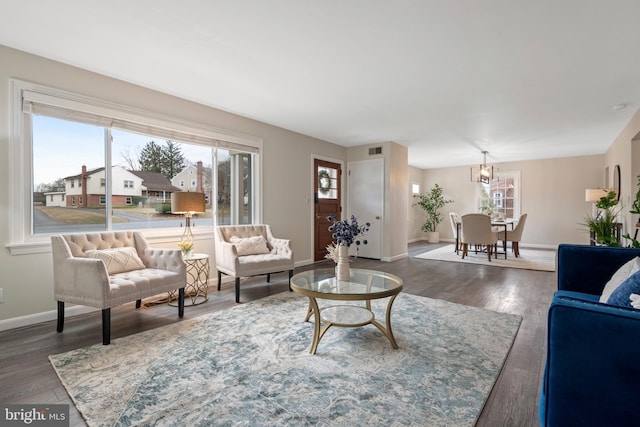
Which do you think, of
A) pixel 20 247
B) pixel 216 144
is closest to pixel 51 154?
pixel 20 247

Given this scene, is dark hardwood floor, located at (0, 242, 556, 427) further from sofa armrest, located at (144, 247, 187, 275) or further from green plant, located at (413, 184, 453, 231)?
green plant, located at (413, 184, 453, 231)

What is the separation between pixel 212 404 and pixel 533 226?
9.23 m

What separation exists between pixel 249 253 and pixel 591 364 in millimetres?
3524

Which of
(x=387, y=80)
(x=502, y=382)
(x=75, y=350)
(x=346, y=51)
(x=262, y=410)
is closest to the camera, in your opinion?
(x=262, y=410)

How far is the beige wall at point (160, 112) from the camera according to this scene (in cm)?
269

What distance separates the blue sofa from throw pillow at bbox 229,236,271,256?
3.40 meters

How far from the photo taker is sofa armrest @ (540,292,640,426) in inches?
40.8

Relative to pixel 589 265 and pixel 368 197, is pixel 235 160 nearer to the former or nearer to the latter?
pixel 368 197

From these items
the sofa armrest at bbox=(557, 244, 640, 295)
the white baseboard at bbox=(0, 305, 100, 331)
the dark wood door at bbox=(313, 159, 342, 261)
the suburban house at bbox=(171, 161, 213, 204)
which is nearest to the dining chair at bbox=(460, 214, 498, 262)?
the dark wood door at bbox=(313, 159, 342, 261)

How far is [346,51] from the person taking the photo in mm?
2717

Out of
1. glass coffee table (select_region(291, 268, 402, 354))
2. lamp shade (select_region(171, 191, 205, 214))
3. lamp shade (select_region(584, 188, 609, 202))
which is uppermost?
lamp shade (select_region(584, 188, 609, 202))

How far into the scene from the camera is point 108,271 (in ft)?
9.30

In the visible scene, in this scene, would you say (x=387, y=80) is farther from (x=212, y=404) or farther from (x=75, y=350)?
(x=75, y=350)

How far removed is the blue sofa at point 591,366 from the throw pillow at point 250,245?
3398mm
